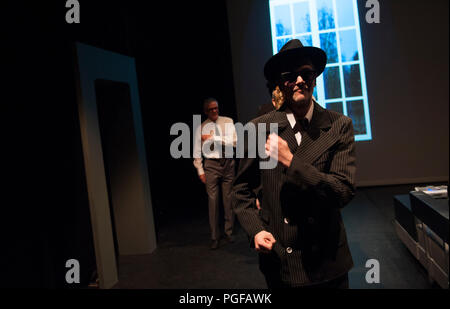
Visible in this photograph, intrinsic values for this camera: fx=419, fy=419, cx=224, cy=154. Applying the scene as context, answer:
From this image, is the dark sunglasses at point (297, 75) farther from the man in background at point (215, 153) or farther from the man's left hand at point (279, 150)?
the man in background at point (215, 153)

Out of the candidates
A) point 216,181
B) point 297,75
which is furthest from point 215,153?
point 297,75

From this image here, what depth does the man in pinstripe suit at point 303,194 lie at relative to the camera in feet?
Result: 5.25

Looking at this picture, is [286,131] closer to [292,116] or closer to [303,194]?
[292,116]

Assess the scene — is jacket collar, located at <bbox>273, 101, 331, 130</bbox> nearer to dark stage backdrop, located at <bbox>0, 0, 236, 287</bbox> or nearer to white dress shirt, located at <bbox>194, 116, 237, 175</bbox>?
dark stage backdrop, located at <bbox>0, 0, 236, 287</bbox>

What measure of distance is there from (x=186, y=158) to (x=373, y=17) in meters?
Result: 4.07

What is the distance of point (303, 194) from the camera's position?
154cm

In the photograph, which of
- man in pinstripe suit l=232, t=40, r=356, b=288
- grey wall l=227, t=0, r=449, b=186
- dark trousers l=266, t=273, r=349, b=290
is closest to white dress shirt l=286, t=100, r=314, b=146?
man in pinstripe suit l=232, t=40, r=356, b=288

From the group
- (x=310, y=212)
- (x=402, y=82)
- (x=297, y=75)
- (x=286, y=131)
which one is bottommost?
(x=310, y=212)

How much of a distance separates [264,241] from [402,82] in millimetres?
6079

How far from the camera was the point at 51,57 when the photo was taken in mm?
3508

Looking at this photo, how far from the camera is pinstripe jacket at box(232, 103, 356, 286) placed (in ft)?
5.27

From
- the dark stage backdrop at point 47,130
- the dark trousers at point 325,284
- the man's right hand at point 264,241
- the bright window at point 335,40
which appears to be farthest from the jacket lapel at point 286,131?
the bright window at point 335,40

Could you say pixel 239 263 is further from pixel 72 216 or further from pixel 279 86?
pixel 279 86
